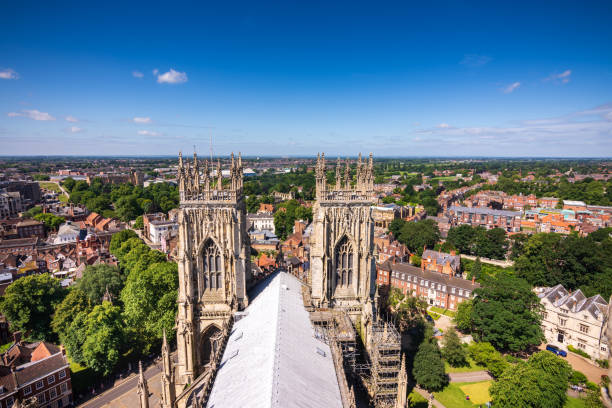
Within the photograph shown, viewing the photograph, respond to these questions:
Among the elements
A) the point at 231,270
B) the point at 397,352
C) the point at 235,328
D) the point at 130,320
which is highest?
the point at 231,270

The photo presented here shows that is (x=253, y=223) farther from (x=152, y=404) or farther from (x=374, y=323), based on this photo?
(x=374, y=323)

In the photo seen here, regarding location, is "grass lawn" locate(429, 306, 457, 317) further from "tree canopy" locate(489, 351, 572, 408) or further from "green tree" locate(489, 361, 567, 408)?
"green tree" locate(489, 361, 567, 408)

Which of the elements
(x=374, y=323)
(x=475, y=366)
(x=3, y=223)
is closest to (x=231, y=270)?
(x=374, y=323)

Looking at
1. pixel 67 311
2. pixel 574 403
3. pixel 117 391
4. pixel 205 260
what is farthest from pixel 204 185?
pixel 574 403

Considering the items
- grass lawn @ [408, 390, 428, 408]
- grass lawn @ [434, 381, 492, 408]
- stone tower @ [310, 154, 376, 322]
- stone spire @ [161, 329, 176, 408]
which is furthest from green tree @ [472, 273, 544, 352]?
stone spire @ [161, 329, 176, 408]

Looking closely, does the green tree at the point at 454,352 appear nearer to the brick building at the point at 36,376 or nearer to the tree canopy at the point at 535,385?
the tree canopy at the point at 535,385

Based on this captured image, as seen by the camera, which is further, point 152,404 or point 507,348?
point 507,348
